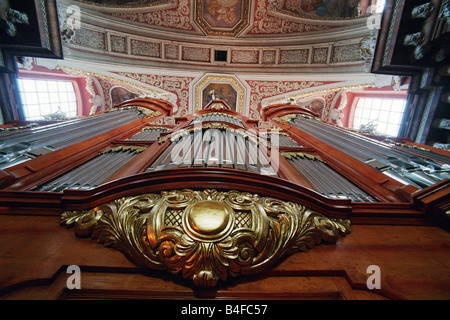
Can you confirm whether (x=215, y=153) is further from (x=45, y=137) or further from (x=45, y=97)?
(x=45, y=97)

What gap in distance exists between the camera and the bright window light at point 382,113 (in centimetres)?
852

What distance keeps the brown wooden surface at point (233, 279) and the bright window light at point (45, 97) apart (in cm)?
858

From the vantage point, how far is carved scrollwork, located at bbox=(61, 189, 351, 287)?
3.71ft

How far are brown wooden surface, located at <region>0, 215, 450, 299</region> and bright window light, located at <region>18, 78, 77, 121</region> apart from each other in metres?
8.58

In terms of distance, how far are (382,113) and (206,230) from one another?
10176mm

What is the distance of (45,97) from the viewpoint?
886cm

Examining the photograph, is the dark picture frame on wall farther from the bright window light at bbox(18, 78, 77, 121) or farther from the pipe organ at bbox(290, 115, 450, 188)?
the pipe organ at bbox(290, 115, 450, 188)
